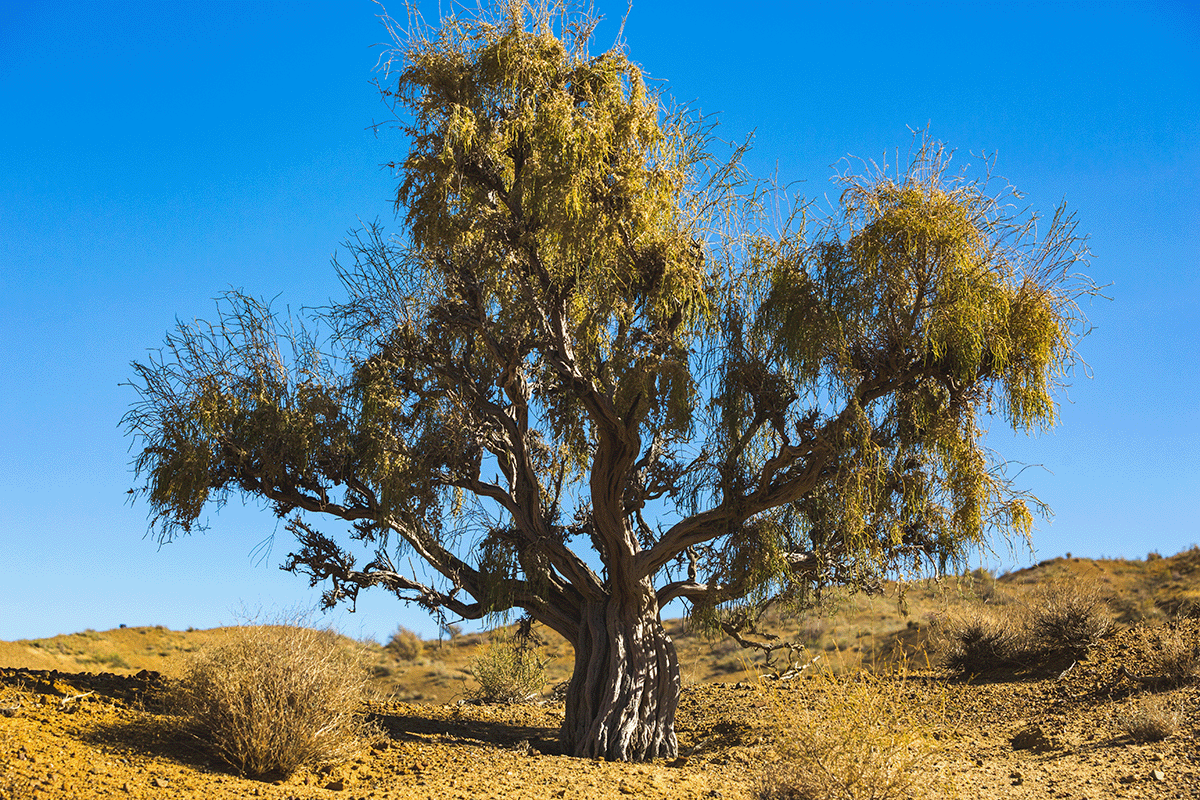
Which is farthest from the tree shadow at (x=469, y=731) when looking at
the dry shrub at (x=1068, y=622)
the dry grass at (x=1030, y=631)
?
the dry shrub at (x=1068, y=622)

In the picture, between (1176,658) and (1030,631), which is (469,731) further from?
(1176,658)

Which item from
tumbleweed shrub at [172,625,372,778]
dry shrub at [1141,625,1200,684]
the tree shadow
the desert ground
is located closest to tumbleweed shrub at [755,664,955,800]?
the desert ground

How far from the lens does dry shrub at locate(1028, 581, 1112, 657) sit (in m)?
13.6

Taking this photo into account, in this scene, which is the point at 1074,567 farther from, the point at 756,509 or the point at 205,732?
the point at 205,732

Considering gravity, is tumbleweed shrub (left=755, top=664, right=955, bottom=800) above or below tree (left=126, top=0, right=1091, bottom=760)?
below

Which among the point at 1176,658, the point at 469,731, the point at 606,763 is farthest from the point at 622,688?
the point at 1176,658

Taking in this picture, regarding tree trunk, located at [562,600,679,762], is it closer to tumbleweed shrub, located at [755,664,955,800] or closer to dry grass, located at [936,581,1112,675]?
tumbleweed shrub, located at [755,664,955,800]

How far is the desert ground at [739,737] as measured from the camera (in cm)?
725

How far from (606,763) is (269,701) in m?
3.45

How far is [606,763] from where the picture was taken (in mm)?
9625

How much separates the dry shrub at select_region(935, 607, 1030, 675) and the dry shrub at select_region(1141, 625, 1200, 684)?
6.20ft

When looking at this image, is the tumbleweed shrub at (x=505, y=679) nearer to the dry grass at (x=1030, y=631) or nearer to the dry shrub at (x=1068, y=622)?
the dry grass at (x=1030, y=631)

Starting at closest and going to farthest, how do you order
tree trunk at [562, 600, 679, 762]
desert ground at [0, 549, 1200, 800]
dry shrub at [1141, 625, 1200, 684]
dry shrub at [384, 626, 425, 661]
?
desert ground at [0, 549, 1200, 800] → tree trunk at [562, 600, 679, 762] → dry shrub at [1141, 625, 1200, 684] → dry shrub at [384, 626, 425, 661]

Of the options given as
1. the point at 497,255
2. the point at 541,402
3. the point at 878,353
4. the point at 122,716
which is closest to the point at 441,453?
the point at 541,402
